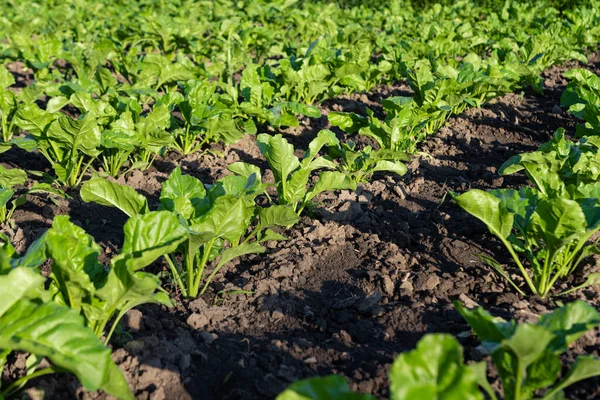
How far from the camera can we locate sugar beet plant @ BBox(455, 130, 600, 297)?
2350mm

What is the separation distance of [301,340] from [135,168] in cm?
228

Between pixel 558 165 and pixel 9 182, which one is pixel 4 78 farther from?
pixel 558 165

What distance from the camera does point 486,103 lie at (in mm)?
5910

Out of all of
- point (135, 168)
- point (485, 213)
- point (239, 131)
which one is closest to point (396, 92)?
point (239, 131)

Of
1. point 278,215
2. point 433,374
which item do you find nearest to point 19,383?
point 278,215

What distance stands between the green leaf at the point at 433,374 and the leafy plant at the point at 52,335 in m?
0.84

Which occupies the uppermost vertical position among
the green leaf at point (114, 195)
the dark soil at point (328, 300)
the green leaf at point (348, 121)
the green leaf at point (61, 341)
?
the green leaf at point (61, 341)

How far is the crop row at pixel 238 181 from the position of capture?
5.77 feet

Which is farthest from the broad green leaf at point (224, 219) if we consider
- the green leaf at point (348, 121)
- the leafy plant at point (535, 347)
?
the green leaf at point (348, 121)

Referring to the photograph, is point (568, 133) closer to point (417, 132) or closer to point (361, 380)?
point (417, 132)

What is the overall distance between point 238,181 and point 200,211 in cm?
26

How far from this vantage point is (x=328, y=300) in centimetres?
272

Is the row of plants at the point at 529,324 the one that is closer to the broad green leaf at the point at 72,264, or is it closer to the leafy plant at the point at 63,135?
the broad green leaf at the point at 72,264

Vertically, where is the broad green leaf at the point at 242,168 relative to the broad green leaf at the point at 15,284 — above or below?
below
